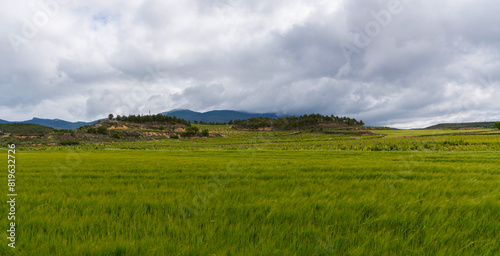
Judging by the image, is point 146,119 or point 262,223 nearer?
point 262,223

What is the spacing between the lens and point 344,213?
3.33 metres

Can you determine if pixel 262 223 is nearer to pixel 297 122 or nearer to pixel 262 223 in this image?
pixel 262 223

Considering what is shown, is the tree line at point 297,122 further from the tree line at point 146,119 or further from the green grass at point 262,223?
the green grass at point 262,223

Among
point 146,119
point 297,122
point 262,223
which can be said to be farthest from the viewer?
point 297,122

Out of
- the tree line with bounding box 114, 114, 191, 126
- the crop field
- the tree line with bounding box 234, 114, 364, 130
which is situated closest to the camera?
the crop field

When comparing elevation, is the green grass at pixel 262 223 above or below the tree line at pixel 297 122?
below

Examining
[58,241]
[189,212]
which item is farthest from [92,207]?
[189,212]

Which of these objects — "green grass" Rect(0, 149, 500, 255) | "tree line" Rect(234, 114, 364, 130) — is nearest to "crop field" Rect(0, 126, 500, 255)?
"green grass" Rect(0, 149, 500, 255)

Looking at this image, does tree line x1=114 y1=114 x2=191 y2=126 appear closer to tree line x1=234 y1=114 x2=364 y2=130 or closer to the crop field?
tree line x1=234 y1=114 x2=364 y2=130

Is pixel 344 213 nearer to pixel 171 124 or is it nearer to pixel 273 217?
pixel 273 217

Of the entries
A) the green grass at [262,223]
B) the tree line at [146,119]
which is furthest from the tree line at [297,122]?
the green grass at [262,223]

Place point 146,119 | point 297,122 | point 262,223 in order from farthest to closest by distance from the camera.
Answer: point 297,122 → point 146,119 → point 262,223

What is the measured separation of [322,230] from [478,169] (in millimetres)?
9511

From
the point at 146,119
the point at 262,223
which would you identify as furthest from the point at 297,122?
the point at 262,223
